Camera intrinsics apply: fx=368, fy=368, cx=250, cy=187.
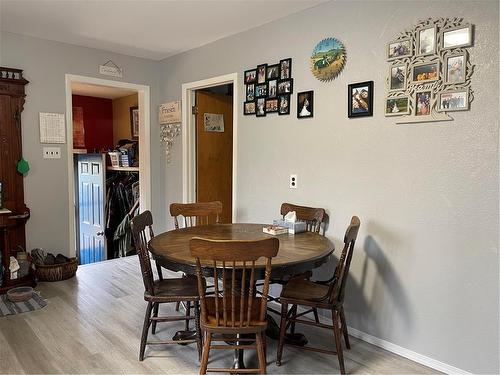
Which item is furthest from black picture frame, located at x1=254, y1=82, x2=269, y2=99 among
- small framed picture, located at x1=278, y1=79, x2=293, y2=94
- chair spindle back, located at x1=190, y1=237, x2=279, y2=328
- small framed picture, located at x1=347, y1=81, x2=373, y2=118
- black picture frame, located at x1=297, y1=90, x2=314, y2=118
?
chair spindle back, located at x1=190, y1=237, x2=279, y2=328

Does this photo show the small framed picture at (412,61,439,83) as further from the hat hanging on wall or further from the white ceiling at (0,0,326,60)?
the white ceiling at (0,0,326,60)

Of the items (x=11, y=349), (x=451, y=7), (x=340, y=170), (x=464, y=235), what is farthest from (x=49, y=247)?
(x=451, y=7)

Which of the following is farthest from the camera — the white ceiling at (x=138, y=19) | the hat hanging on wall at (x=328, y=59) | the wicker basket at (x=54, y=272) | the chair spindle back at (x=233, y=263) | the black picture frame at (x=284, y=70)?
the wicker basket at (x=54, y=272)

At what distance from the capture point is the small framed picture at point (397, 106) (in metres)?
2.35

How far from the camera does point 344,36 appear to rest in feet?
8.82

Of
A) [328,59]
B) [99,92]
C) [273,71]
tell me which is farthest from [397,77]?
[99,92]

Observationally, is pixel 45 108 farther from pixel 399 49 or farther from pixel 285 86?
Result: pixel 399 49

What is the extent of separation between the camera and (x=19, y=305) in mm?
3098

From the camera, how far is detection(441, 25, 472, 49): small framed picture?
2.06 m

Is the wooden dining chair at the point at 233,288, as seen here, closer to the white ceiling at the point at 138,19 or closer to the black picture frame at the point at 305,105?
the black picture frame at the point at 305,105

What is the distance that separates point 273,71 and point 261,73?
0.14 metres

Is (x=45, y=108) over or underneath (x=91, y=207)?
over

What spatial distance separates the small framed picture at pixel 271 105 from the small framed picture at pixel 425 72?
3.97ft

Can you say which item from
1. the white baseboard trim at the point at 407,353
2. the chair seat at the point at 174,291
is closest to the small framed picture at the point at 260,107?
the chair seat at the point at 174,291
